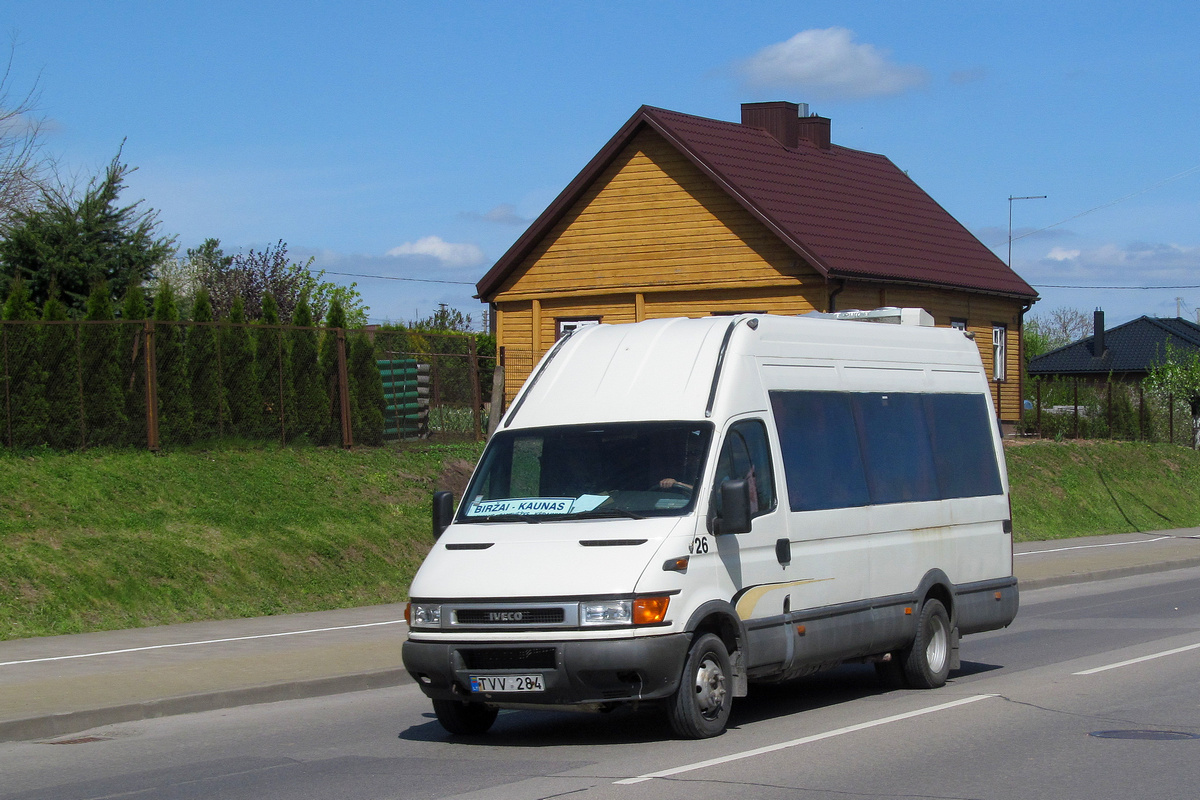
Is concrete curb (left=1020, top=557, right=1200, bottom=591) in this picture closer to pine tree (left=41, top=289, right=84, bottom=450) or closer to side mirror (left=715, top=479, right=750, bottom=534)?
side mirror (left=715, top=479, right=750, bottom=534)

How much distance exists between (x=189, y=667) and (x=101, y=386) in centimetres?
816

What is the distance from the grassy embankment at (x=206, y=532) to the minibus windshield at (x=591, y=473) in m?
6.93

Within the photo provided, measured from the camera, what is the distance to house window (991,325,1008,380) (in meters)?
37.3

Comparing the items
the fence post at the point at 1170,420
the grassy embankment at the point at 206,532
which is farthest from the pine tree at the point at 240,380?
the fence post at the point at 1170,420

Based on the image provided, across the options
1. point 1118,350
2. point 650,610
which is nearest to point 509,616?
point 650,610

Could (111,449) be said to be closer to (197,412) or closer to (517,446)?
(197,412)

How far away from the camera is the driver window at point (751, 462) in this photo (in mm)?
9078

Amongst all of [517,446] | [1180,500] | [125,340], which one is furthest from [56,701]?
[1180,500]

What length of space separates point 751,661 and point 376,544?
10.5 metres

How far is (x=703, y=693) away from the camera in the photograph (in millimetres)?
8547

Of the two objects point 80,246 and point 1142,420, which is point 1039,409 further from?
point 80,246

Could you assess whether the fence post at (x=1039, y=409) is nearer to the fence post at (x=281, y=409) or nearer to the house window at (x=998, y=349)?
the house window at (x=998, y=349)

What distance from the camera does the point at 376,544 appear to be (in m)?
18.7

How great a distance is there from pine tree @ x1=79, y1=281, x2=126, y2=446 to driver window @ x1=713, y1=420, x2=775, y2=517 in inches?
488
